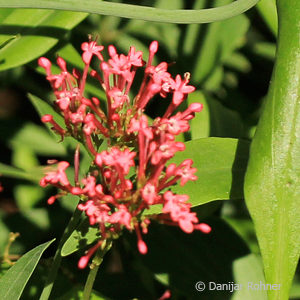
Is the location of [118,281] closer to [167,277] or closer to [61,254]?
[167,277]

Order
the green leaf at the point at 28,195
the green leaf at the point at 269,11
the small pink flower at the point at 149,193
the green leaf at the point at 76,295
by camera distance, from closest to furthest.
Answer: the small pink flower at the point at 149,193 → the green leaf at the point at 76,295 → the green leaf at the point at 269,11 → the green leaf at the point at 28,195

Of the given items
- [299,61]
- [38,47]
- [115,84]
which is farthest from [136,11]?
[38,47]

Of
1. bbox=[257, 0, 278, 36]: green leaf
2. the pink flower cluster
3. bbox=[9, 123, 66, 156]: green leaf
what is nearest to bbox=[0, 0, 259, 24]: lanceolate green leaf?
the pink flower cluster

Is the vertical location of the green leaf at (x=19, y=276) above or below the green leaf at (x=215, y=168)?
below

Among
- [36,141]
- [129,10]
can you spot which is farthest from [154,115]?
[129,10]

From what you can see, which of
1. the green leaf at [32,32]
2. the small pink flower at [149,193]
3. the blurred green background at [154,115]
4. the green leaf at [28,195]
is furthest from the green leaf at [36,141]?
the small pink flower at [149,193]

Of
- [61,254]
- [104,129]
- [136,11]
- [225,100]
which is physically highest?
[136,11]

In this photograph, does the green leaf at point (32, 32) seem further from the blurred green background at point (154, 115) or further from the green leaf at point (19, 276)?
the green leaf at point (19, 276)

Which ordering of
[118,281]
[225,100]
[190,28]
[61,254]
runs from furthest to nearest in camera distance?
[225,100] < [190,28] < [118,281] < [61,254]
